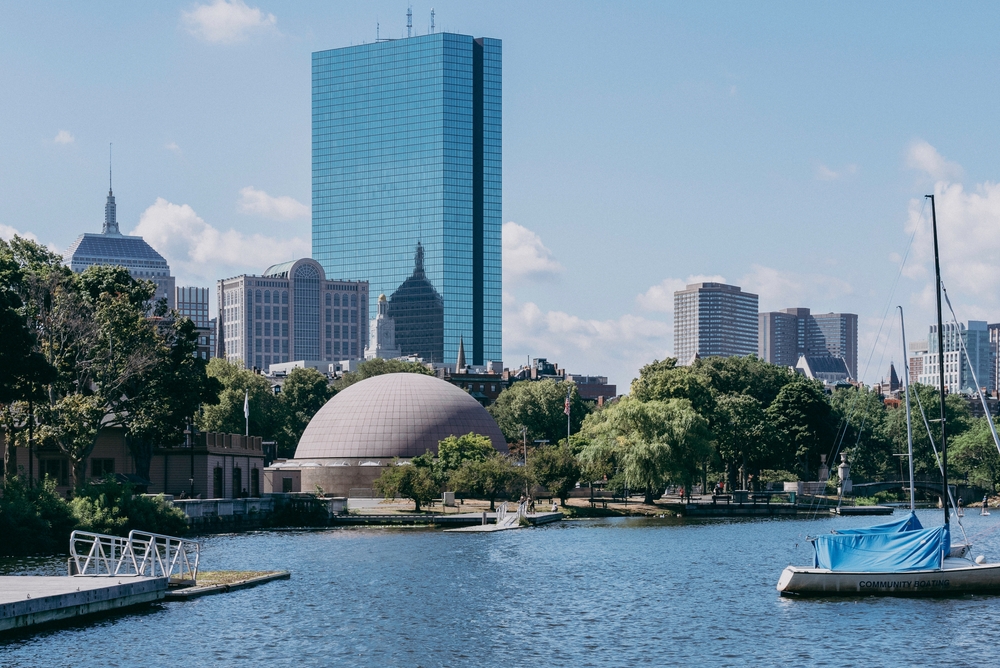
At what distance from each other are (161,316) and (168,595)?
61.8 meters

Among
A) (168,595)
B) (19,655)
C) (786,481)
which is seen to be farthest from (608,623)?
(786,481)

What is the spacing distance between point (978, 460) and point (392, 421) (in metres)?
69.6

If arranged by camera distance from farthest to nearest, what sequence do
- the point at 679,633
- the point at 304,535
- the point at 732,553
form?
the point at 304,535
the point at 732,553
the point at 679,633

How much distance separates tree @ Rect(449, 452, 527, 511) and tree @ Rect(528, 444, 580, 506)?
7.39ft

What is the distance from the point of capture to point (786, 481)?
162m

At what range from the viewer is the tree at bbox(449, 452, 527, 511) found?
379 feet

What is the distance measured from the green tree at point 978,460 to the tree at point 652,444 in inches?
1835

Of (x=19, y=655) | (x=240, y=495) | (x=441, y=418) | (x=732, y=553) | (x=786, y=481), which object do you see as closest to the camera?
(x=19, y=655)

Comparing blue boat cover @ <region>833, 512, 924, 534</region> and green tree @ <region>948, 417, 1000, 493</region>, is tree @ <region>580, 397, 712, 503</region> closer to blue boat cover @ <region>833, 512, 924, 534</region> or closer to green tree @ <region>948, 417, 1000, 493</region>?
green tree @ <region>948, 417, 1000, 493</region>

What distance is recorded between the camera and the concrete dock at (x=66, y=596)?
41.2 meters

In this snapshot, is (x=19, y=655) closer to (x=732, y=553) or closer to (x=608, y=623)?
(x=608, y=623)

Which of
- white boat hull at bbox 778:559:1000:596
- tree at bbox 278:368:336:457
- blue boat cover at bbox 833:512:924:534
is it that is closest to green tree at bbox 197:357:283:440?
tree at bbox 278:368:336:457

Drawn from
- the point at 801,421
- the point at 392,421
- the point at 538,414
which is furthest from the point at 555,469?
the point at 538,414

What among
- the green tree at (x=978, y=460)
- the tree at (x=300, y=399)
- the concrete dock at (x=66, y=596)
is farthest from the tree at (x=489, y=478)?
the concrete dock at (x=66, y=596)
